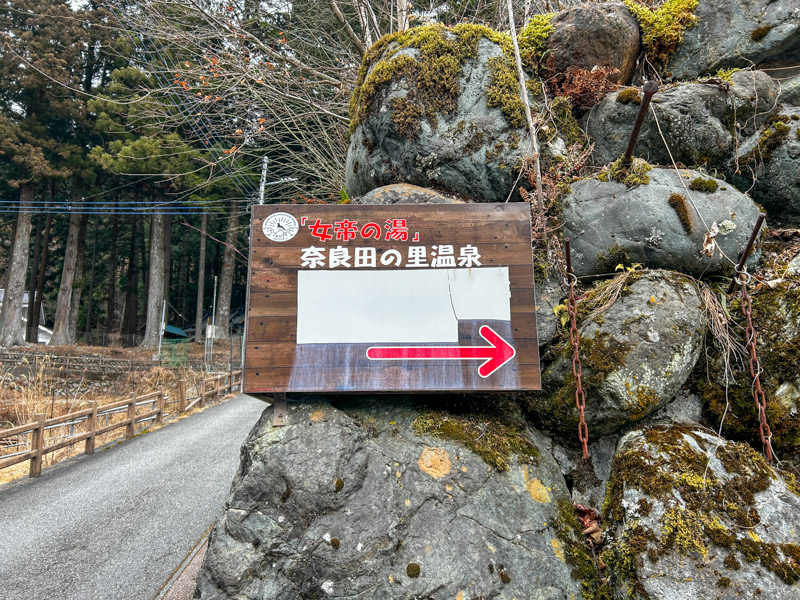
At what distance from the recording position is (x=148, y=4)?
7.15m

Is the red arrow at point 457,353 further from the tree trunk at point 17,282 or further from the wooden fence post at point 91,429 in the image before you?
the tree trunk at point 17,282

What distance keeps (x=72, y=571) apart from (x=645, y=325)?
5.86m

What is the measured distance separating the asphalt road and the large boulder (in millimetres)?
4757

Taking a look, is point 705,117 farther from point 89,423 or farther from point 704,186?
point 89,423

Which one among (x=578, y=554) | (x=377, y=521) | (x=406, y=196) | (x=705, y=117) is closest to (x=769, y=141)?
(x=705, y=117)

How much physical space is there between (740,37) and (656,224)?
2745 mm

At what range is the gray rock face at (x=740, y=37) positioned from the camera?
15.7ft

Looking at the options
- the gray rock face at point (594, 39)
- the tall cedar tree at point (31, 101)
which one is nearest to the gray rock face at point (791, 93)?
the gray rock face at point (594, 39)

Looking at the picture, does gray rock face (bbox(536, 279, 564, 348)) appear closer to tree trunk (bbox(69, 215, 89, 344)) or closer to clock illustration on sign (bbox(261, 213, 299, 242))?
clock illustration on sign (bbox(261, 213, 299, 242))

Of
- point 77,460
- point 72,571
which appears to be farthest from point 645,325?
point 77,460

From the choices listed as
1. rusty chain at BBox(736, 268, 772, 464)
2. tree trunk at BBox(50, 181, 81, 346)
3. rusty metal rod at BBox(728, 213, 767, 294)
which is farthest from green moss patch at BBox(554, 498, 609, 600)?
tree trunk at BBox(50, 181, 81, 346)

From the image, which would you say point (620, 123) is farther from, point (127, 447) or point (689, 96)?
point (127, 447)

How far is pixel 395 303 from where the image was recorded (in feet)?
11.5

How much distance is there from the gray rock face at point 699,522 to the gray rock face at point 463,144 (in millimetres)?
2654
